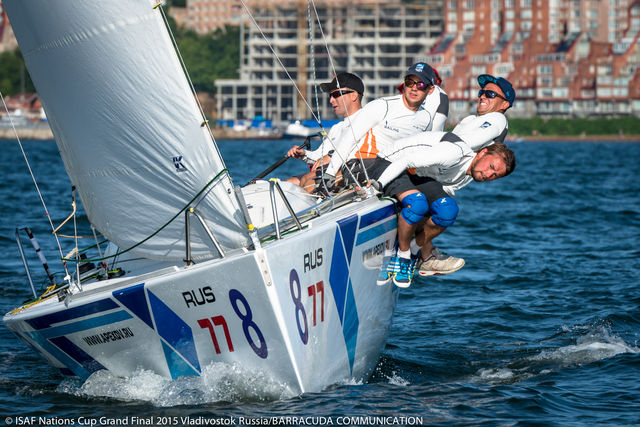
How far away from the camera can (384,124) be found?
7.48 meters

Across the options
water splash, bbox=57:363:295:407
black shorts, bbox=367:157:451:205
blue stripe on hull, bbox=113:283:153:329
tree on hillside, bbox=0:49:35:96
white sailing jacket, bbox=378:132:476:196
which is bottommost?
tree on hillside, bbox=0:49:35:96

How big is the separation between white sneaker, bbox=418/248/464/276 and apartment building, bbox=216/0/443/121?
116097mm

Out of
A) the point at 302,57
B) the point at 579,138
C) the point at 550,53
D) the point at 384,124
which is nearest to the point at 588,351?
→ the point at 384,124

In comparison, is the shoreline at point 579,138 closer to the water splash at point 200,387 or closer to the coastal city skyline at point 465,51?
the coastal city skyline at point 465,51

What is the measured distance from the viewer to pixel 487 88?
24.6 feet

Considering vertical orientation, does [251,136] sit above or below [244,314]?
below

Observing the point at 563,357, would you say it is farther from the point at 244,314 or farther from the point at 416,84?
the point at 244,314

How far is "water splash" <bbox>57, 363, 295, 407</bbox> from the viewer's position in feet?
20.3

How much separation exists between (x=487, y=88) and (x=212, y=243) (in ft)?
8.99

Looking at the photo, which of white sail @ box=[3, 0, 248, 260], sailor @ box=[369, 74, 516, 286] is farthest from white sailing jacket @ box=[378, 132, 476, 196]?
white sail @ box=[3, 0, 248, 260]

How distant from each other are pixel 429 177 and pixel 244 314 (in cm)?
200

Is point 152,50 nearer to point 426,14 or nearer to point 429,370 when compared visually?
point 429,370

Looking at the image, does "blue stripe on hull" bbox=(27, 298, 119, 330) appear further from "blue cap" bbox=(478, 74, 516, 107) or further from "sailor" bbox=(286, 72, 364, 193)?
"blue cap" bbox=(478, 74, 516, 107)

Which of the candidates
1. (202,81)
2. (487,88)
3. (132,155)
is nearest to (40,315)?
(132,155)
